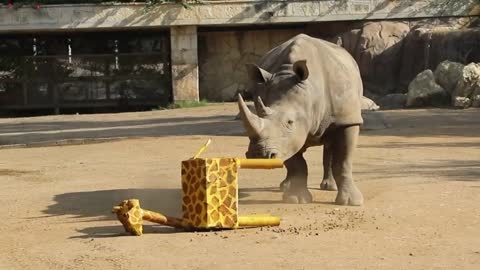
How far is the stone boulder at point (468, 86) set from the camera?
64.0ft

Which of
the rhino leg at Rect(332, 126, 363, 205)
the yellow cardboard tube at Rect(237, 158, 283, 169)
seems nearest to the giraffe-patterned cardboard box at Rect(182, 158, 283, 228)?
the yellow cardboard tube at Rect(237, 158, 283, 169)

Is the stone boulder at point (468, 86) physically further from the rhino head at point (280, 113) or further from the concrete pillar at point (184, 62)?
the rhino head at point (280, 113)

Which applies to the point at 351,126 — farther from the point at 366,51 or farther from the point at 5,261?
the point at 366,51

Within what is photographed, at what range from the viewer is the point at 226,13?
939 inches

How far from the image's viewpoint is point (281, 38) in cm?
2538

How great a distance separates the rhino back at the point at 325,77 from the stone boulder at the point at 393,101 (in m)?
12.5

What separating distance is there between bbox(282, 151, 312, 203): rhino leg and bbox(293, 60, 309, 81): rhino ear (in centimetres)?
100

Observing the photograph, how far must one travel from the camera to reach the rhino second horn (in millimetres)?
7145

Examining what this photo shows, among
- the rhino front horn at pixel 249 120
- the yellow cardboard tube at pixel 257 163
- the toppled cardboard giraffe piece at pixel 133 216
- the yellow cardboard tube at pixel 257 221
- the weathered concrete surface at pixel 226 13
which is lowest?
the yellow cardboard tube at pixel 257 221

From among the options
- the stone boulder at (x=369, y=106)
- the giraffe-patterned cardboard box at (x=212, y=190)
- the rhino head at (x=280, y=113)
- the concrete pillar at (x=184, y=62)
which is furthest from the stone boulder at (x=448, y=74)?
the giraffe-patterned cardboard box at (x=212, y=190)

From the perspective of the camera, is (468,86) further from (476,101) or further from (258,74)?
(258,74)

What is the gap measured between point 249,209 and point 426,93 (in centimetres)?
1322

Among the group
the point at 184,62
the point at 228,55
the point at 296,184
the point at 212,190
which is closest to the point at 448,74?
the point at 228,55

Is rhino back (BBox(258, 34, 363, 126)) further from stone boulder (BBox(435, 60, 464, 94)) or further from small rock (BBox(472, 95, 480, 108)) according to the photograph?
stone boulder (BBox(435, 60, 464, 94))
